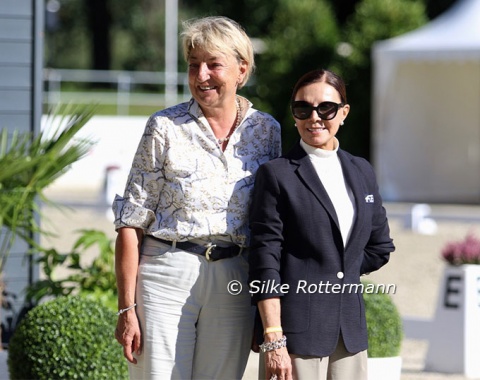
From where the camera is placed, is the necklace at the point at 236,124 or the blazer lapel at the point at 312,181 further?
the necklace at the point at 236,124

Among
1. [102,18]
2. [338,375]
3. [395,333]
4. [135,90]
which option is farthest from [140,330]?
[102,18]

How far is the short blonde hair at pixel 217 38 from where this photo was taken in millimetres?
3258

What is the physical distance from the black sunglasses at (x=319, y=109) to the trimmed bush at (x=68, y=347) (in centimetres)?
185

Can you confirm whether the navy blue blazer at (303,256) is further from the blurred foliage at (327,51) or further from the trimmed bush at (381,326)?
the blurred foliage at (327,51)

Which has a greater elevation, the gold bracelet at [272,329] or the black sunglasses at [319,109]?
the black sunglasses at [319,109]

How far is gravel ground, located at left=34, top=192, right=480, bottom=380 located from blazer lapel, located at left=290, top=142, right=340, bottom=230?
178 centimetres

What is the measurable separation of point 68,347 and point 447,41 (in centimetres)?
1358

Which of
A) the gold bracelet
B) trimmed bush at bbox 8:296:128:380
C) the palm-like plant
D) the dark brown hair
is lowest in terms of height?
trimmed bush at bbox 8:296:128:380

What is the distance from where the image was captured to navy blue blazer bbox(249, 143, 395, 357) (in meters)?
3.09

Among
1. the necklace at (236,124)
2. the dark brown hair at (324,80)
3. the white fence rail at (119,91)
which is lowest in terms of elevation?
the necklace at (236,124)

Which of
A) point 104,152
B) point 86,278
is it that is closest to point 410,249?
point 86,278

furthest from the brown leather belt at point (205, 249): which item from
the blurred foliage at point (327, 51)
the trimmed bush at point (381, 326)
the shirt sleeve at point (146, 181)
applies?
the blurred foliage at point (327, 51)

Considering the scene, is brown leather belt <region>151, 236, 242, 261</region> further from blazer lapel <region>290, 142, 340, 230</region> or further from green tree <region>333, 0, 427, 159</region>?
green tree <region>333, 0, 427, 159</region>

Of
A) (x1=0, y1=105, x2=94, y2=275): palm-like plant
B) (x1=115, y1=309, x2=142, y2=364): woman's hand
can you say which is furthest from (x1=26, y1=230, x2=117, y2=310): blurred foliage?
(x1=115, y1=309, x2=142, y2=364): woman's hand
